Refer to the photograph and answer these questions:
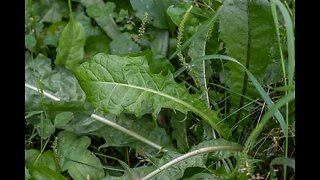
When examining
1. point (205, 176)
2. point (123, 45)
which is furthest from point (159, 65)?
point (205, 176)

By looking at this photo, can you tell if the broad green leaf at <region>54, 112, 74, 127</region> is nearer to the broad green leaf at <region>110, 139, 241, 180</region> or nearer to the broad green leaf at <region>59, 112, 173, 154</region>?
the broad green leaf at <region>59, 112, 173, 154</region>

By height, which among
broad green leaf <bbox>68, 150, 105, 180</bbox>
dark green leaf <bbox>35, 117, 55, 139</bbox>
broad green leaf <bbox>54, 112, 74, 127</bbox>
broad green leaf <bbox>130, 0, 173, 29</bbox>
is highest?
broad green leaf <bbox>130, 0, 173, 29</bbox>

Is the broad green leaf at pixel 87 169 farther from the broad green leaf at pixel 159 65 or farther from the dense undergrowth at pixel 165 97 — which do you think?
the broad green leaf at pixel 159 65

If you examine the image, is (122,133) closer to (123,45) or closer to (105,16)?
(123,45)

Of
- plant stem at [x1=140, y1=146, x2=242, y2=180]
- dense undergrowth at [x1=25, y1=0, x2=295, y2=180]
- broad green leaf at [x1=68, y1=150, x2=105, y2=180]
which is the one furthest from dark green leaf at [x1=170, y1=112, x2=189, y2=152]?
broad green leaf at [x1=68, y1=150, x2=105, y2=180]

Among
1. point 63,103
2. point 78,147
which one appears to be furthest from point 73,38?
point 78,147

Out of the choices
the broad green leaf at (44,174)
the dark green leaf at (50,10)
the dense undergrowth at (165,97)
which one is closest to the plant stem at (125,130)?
the dense undergrowth at (165,97)
